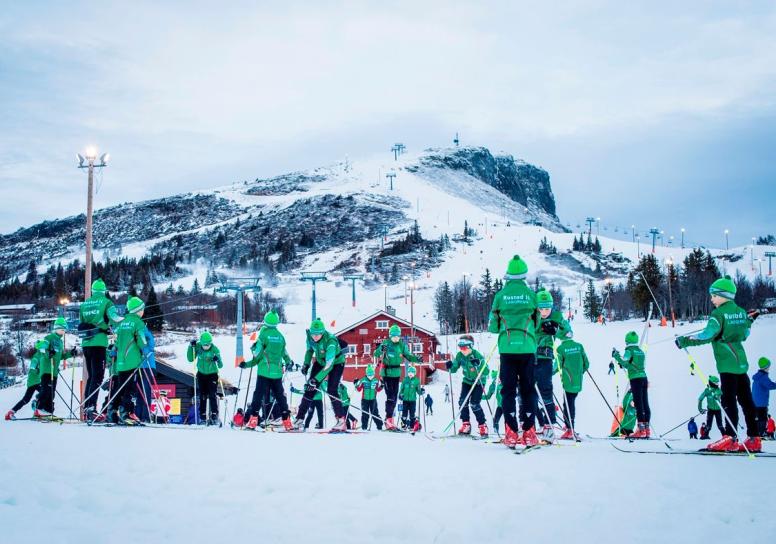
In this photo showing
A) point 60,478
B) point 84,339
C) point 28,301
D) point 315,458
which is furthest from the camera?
point 28,301

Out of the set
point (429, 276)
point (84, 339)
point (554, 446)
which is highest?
point (429, 276)

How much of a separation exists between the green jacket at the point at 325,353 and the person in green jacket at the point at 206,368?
2.19m

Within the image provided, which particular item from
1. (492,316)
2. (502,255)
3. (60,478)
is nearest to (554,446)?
(492,316)

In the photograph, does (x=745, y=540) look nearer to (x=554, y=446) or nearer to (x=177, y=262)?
(x=554, y=446)

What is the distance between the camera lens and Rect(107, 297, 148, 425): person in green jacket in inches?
406

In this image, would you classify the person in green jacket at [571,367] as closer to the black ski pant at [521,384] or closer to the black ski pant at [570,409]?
the black ski pant at [570,409]

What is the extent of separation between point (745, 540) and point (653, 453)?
332 centimetres

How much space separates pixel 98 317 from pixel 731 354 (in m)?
9.98

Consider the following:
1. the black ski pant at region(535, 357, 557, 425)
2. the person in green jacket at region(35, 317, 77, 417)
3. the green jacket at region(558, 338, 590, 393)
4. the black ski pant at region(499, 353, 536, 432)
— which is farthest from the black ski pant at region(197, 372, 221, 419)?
the black ski pant at region(499, 353, 536, 432)

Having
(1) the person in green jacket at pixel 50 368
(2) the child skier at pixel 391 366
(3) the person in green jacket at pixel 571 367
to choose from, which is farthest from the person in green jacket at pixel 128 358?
(3) the person in green jacket at pixel 571 367

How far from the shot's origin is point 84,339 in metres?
10.9

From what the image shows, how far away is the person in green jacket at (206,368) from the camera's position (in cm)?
1250

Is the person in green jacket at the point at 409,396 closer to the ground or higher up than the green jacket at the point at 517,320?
closer to the ground

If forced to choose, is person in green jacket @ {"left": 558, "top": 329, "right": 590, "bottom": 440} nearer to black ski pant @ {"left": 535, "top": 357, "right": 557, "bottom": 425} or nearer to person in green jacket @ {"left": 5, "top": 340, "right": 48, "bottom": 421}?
black ski pant @ {"left": 535, "top": 357, "right": 557, "bottom": 425}
